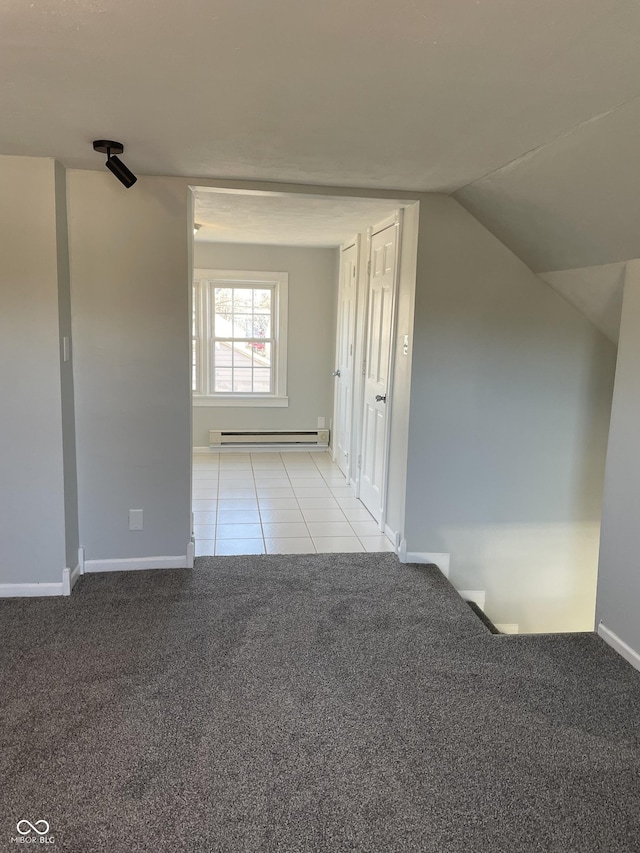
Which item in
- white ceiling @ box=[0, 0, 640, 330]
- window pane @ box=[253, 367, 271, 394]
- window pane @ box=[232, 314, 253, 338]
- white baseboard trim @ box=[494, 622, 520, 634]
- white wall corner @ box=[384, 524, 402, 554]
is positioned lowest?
white baseboard trim @ box=[494, 622, 520, 634]

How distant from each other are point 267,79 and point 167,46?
0.33 meters

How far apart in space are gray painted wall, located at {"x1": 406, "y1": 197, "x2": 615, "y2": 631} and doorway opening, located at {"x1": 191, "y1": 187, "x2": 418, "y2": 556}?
0.21 m

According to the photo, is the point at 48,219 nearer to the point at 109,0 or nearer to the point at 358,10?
the point at 109,0

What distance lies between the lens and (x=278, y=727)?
86.3 inches

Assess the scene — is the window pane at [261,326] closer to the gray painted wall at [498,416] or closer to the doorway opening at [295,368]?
the doorway opening at [295,368]

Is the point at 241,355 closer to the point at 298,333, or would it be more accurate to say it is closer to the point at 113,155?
the point at 298,333

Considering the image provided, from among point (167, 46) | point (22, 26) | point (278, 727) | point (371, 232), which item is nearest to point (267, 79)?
point (167, 46)

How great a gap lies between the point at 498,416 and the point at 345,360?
7.93 feet

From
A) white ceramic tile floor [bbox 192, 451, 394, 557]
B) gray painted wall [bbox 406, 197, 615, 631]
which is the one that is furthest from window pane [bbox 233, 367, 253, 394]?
gray painted wall [bbox 406, 197, 615, 631]

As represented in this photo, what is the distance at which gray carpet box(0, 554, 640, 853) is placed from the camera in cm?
177

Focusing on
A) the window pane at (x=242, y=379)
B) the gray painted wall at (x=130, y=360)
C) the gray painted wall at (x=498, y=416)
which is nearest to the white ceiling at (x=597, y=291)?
the gray painted wall at (x=498, y=416)

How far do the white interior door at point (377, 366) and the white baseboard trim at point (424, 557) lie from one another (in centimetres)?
51

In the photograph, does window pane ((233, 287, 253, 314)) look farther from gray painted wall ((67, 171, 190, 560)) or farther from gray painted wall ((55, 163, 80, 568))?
gray painted wall ((55, 163, 80, 568))

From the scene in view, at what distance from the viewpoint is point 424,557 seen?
372cm
